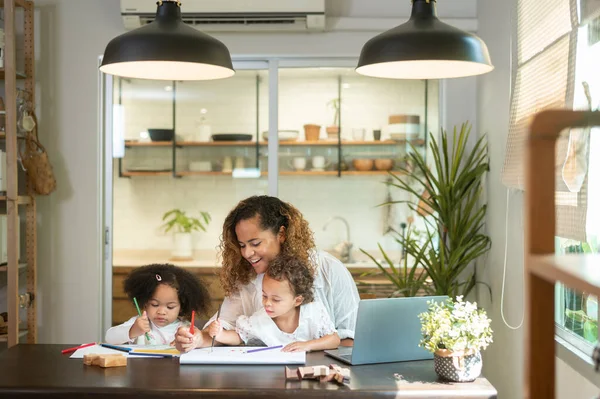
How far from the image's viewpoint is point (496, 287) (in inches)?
154

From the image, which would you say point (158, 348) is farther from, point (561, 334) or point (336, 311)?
point (561, 334)

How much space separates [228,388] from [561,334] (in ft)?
5.24

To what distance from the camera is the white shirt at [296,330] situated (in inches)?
101

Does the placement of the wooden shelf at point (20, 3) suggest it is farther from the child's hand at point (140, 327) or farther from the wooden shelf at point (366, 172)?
the child's hand at point (140, 327)

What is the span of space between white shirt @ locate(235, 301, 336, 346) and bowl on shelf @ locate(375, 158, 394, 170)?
203 centimetres

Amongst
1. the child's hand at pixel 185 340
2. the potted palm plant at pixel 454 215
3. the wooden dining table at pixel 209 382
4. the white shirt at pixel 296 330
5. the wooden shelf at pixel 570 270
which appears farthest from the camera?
the potted palm plant at pixel 454 215

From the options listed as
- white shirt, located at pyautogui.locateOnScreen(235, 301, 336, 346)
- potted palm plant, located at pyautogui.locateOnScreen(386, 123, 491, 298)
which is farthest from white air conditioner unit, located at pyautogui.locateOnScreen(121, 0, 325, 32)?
white shirt, located at pyautogui.locateOnScreen(235, 301, 336, 346)

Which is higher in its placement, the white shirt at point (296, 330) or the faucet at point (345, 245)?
the faucet at point (345, 245)

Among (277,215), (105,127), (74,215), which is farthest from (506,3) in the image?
(74,215)

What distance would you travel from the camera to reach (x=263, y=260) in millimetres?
2793

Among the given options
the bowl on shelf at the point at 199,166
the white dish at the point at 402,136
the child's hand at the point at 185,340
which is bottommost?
the child's hand at the point at 185,340

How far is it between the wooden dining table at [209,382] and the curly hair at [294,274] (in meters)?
0.26

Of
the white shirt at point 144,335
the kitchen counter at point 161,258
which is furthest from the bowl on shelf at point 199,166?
the white shirt at point 144,335

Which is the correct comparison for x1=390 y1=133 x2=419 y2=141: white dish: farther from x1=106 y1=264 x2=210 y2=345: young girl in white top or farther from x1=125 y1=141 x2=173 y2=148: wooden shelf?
x1=106 y1=264 x2=210 y2=345: young girl in white top
